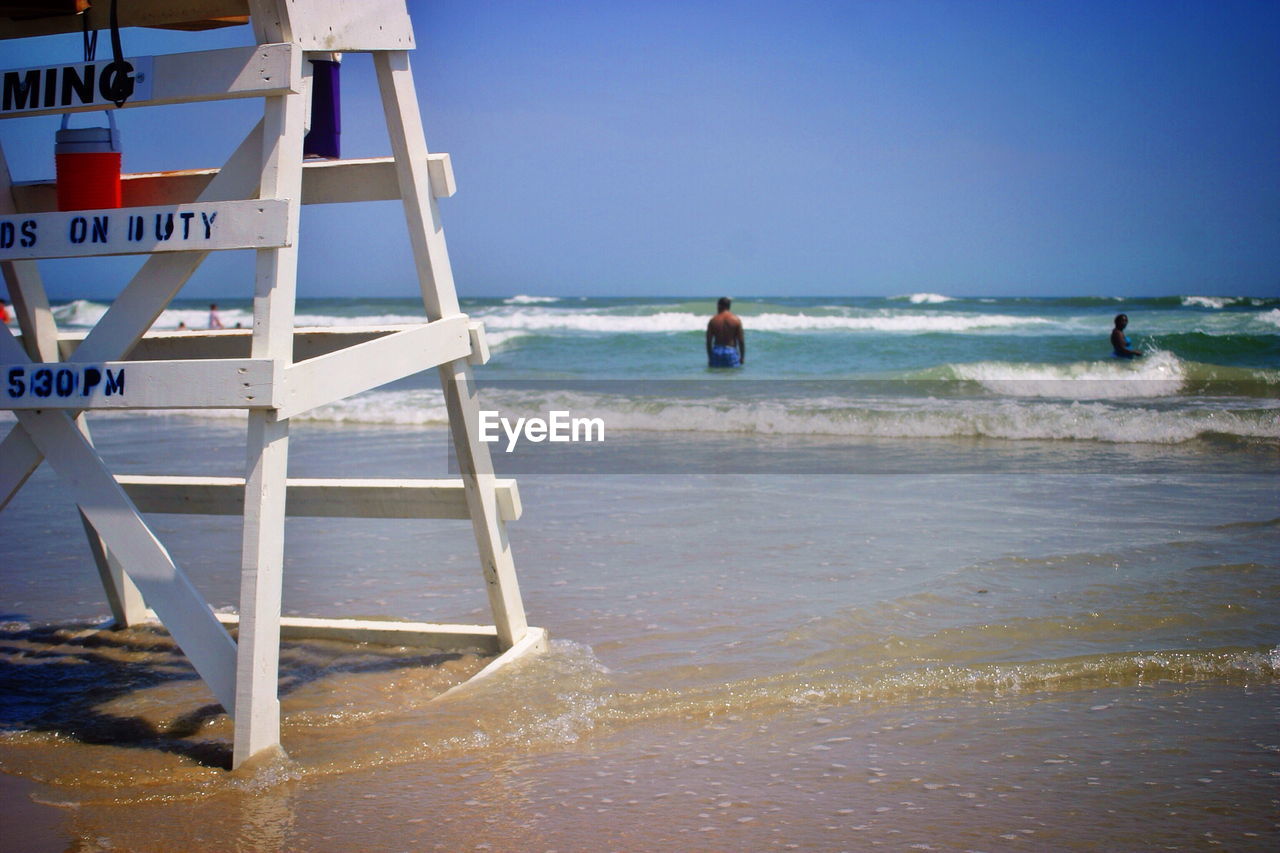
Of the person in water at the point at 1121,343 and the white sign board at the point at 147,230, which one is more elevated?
the white sign board at the point at 147,230

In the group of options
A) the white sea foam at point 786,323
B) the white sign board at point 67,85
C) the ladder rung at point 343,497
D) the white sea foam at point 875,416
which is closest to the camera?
the white sign board at point 67,85

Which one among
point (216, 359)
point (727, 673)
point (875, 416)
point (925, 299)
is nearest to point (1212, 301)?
point (925, 299)

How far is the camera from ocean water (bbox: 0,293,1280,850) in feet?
10.4

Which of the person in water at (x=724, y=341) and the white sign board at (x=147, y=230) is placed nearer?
the white sign board at (x=147, y=230)

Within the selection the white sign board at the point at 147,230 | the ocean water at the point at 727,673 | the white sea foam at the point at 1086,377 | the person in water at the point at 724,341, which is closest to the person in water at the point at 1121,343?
the white sea foam at the point at 1086,377

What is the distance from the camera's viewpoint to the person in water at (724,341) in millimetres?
23516

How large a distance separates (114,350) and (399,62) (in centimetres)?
144

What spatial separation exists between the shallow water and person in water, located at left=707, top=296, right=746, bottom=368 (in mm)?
15585

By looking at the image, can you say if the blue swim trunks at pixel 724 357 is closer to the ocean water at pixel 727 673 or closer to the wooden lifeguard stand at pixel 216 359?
the ocean water at pixel 727 673

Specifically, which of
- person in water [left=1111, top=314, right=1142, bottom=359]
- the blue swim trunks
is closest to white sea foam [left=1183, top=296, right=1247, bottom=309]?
person in water [left=1111, top=314, right=1142, bottom=359]

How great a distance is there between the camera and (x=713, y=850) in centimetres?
293

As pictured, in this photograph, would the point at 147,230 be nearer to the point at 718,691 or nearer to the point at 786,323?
the point at 718,691

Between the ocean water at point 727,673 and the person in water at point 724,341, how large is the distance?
12.4 m

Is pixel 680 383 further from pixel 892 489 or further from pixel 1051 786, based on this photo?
pixel 1051 786
